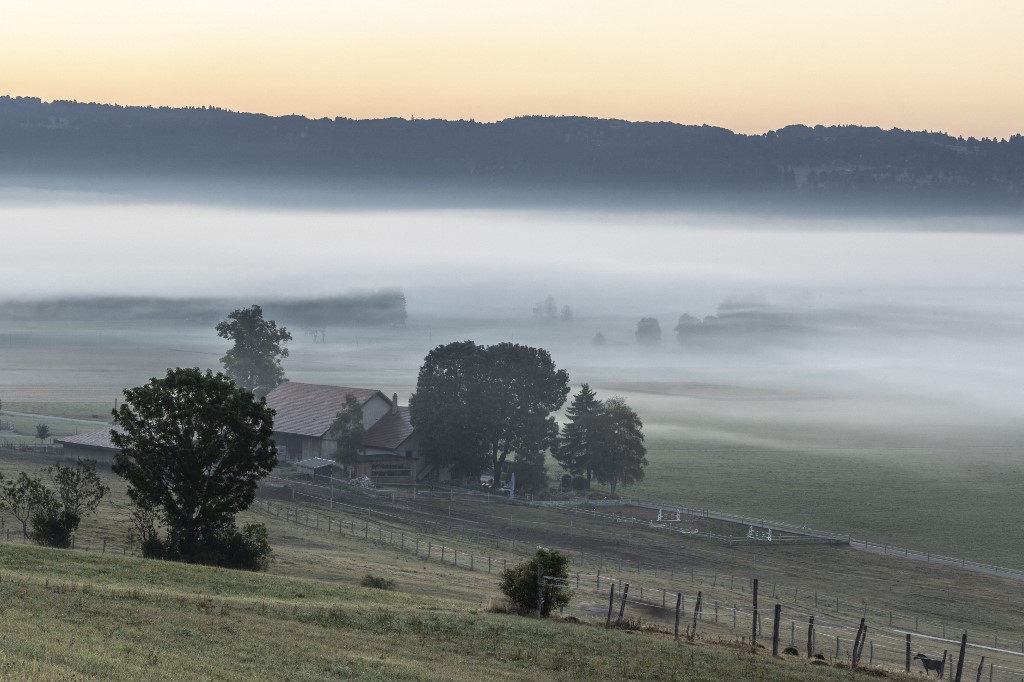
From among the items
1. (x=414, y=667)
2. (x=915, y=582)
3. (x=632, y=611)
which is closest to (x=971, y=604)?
(x=915, y=582)

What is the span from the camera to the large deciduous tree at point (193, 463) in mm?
54875

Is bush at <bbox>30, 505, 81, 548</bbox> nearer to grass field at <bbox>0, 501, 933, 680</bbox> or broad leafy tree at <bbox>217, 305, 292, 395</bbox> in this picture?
grass field at <bbox>0, 501, 933, 680</bbox>

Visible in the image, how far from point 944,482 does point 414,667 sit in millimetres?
102997

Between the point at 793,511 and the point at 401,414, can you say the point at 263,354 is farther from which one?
the point at 793,511

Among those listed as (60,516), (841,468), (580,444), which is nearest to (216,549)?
(60,516)

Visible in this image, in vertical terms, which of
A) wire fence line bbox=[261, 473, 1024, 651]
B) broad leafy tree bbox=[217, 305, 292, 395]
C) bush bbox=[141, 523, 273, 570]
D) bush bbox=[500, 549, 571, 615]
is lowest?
wire fence line bbox=[261, 473, 1024, 651]

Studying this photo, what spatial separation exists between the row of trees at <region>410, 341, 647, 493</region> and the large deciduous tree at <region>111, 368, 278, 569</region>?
56225 millimetres

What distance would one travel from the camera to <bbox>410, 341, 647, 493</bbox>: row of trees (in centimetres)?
11194

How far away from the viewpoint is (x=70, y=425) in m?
136

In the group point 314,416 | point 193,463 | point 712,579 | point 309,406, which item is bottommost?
point 712,579

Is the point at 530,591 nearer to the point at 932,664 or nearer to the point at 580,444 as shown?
the point at 932,664

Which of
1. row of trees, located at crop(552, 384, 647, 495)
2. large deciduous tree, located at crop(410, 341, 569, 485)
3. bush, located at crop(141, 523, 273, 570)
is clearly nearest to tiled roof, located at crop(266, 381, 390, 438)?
large deciduous tree, located at crop(410, 341, 569, 485)

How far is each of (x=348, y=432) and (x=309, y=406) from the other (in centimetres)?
936

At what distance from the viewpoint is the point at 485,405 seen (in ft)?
374
